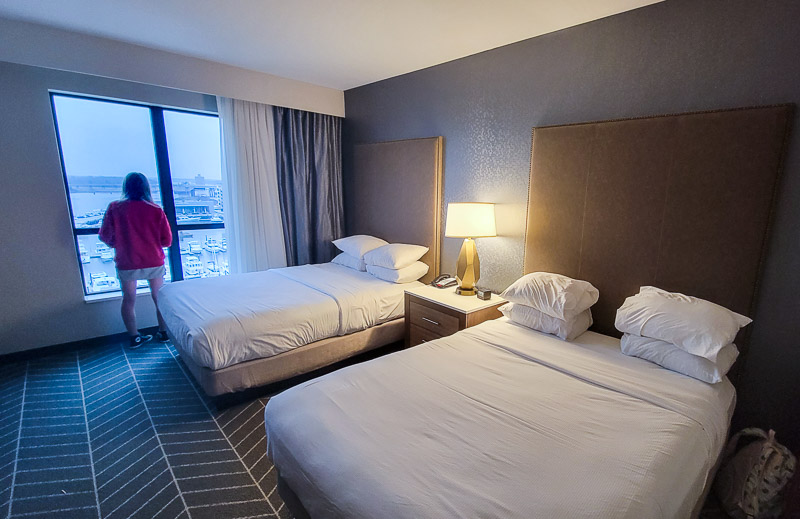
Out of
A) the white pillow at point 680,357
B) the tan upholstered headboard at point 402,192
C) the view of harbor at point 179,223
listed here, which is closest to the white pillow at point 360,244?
the tan upholstered headboard at point 402,192

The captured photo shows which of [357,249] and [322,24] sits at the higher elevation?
[322,24]

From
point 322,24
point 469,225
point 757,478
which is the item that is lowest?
point 757,478

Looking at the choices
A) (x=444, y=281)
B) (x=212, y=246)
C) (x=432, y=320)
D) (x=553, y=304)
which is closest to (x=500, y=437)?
(x=553, y=304)

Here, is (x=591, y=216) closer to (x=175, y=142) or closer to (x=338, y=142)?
(x=338, y=142)

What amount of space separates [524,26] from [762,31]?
1.19 m

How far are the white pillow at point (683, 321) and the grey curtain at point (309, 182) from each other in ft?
10.6

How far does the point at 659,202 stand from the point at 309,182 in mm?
3358

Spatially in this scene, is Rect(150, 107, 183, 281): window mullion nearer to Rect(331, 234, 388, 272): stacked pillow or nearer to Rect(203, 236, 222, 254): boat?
Rect(203, 236, 222, 254): boat

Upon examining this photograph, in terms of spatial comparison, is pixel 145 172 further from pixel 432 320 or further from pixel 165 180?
pixel 432 320

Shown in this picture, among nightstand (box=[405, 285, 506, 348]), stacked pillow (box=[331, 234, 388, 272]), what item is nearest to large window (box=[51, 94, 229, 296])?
stacked pillow (box=[331, 234, 388, 272])

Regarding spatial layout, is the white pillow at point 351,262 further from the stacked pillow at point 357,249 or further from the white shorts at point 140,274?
the white shorts at point 140,274

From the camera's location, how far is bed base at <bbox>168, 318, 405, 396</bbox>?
2230 mm

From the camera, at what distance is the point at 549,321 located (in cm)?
208

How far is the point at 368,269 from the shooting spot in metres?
3.48
